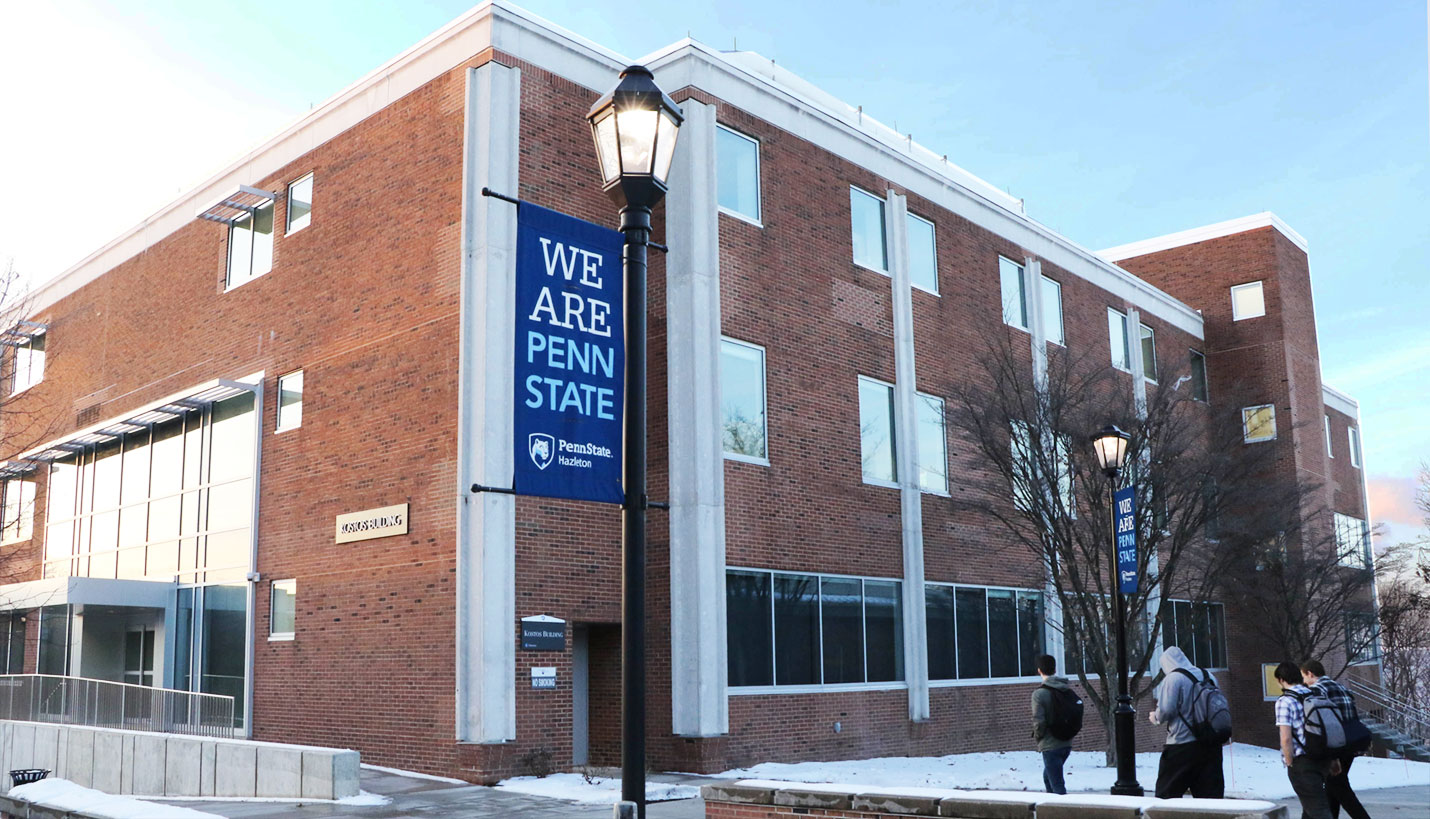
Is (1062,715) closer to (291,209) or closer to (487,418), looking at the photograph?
(487,418)

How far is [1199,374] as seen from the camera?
38906 mm

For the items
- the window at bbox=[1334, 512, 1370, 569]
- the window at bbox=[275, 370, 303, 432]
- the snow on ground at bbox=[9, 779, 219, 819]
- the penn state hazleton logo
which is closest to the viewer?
the penn state hazleton logo

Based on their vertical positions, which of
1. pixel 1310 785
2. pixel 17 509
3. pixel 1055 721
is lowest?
pixel 1310 785

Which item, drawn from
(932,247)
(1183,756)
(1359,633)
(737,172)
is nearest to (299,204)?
(737,172)

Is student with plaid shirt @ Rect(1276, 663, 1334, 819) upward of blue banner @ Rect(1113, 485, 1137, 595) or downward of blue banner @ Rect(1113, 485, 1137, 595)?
downward

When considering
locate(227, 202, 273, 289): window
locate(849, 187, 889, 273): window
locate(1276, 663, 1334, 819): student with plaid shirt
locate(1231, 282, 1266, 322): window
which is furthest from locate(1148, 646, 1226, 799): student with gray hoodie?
locate(1231, 282, 1266, 322): window

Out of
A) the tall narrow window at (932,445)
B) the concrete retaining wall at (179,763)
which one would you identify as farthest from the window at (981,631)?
the concrete retaining wall at (179,763)

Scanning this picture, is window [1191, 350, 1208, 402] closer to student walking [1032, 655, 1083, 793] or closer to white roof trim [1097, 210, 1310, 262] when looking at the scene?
white roof trim [1097, 210, 1310, 262]

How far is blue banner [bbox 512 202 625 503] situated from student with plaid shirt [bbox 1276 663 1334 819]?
560 centimetres

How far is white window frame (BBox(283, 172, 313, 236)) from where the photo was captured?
76.3 feet

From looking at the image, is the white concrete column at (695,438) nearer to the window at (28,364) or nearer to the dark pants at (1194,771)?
the dark pants at (1194,771)

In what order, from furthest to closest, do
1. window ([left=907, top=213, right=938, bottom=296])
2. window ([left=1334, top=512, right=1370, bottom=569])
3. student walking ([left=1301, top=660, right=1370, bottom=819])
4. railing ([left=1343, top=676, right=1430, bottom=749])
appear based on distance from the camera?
railing ([left=1343, top=676, right=1430, bottom=749]), window ([left=1334, top=512, right=1370, bottom=569]), window ([left=907, top=213, right=938, bottom=296]), student walking ([left=1301, top=660, right=1370, bottom=819])

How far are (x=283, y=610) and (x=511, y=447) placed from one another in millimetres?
6143

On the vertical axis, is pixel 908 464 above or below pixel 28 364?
below
